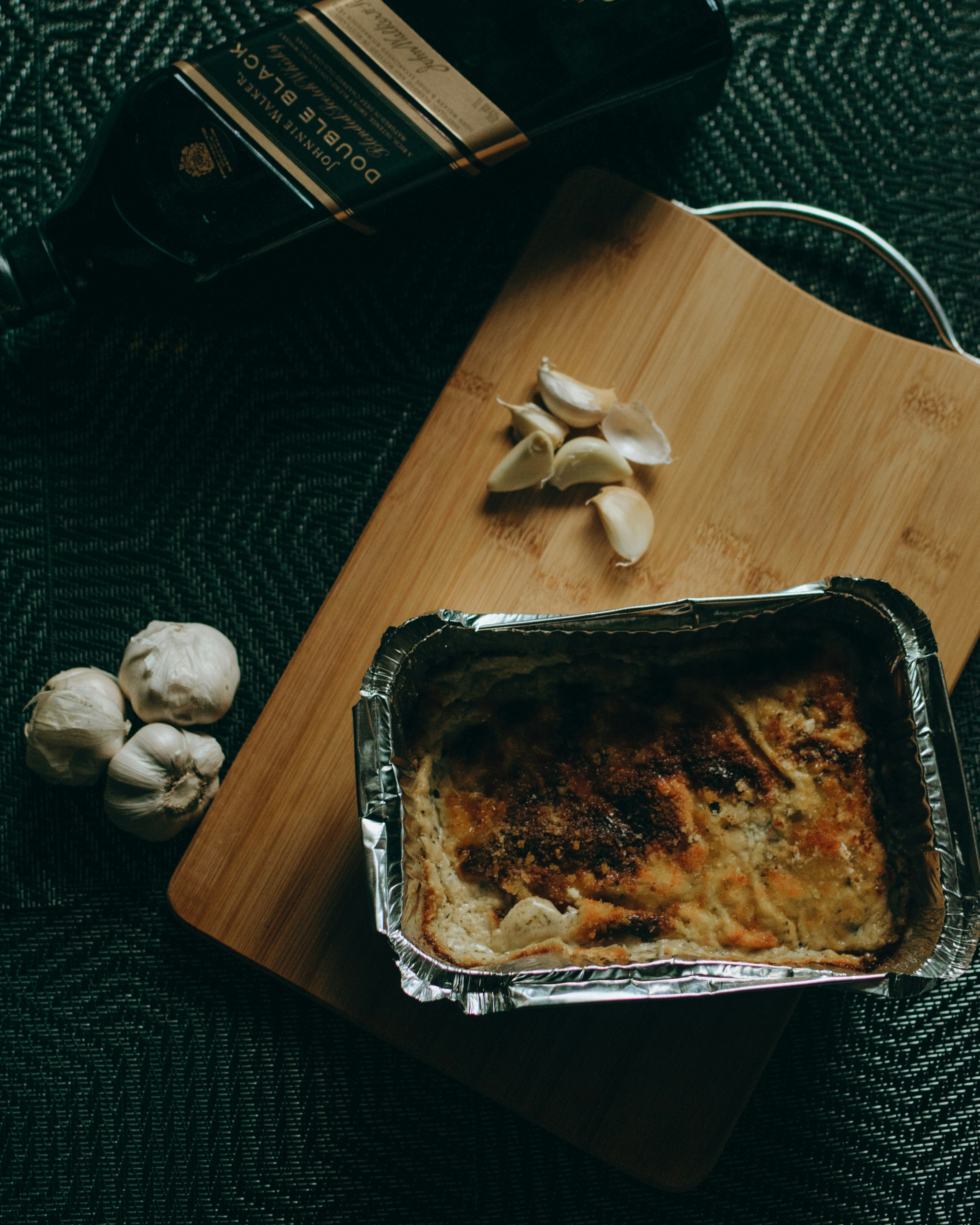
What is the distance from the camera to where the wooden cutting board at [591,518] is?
1.28 meters

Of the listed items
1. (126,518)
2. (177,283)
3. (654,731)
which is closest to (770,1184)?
(654,731)

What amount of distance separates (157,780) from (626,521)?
2.68 feet

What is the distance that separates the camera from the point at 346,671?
1317 millimetres

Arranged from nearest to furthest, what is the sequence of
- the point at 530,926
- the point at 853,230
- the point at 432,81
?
1. the point at 530,926
2. the point at 432,81
3. the point at 853,230

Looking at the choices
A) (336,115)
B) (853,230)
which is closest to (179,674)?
(336,115)

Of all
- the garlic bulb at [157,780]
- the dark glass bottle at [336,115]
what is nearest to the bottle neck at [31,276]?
the dark glass bottle at [336,115]

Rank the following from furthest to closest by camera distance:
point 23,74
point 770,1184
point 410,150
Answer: point 23,74 < point 770,1184 < point 410,150

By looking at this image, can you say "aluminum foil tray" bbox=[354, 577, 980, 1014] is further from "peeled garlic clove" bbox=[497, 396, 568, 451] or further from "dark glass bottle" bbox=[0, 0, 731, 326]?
"dark glass bottle" bbox=[0, 0, 731, 326]

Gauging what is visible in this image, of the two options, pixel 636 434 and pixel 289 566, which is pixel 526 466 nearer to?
pixel 636 434

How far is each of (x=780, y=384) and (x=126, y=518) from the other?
1092 mm

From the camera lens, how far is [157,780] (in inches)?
51.7

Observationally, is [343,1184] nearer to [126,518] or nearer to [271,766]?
[271,766]

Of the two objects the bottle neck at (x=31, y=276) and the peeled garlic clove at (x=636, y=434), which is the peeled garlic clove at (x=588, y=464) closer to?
the peeled garlic clove at (x=636, y=434)

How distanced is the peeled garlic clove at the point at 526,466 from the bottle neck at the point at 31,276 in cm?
70
